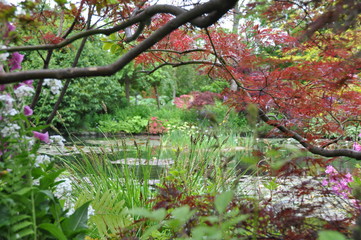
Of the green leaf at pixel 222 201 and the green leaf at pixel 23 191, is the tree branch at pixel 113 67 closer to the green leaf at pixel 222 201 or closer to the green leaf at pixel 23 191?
the green leaf at pixel 23 191

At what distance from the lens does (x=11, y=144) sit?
1255 millimetres

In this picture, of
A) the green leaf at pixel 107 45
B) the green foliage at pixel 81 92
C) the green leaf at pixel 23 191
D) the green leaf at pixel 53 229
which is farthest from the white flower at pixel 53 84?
the green foliage at pixel 81 92

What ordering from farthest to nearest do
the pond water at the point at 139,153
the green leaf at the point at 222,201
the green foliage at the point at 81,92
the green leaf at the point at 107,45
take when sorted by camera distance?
the green foliage at the point at 81,92 → the pond water at the point at 139,153 → the green leaf at the point at 107,45 → the green leaf at the point at 222,201

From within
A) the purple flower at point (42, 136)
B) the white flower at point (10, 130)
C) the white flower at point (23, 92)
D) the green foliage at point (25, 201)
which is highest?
the white flower at point (23, 92)

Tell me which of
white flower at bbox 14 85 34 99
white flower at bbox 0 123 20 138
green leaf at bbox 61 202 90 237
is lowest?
green leaf at bbox 61 202 90 237

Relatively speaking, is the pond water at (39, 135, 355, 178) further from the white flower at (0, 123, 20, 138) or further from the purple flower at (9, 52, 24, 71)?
the white flower at (0, 123, 20, 138)

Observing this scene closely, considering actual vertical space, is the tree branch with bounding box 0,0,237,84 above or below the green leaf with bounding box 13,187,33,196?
above

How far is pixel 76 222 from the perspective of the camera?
1.43 meters

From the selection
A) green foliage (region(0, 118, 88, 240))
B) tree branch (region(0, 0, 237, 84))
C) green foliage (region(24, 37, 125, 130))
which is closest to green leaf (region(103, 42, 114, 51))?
green foliage (region(0, 118, 88, 240))

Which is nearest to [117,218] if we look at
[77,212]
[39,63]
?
[77,212]

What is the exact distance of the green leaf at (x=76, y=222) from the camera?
4.50ft

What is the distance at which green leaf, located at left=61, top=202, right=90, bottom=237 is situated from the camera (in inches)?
54.0

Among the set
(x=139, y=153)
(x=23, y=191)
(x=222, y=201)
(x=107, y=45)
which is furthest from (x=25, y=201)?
(x=107, y=45)

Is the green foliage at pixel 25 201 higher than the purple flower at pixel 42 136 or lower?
lower
